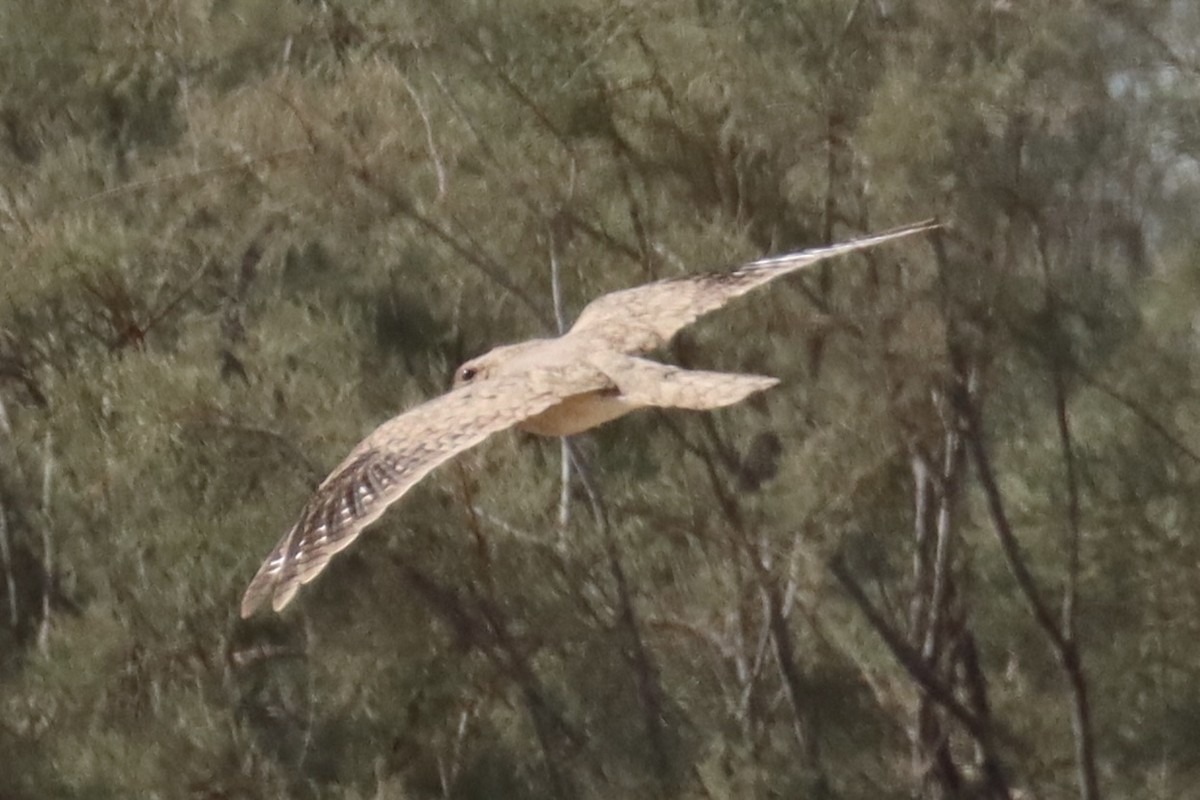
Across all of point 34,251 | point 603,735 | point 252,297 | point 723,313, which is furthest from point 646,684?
point 34,251

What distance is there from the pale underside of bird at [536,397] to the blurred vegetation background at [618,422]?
8.56 ft

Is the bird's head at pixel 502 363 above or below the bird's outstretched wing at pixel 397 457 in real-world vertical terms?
above

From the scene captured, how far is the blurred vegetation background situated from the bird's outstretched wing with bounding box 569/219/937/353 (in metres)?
2.42

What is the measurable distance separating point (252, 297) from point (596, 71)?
183cm

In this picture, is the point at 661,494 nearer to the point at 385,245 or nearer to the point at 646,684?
the point at 646,684

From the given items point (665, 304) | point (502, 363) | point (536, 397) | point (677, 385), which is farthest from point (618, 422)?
point (677, 385)

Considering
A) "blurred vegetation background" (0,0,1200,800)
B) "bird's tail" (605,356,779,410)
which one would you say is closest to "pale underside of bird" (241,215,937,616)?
"bird's tail" (605,356,779,410)

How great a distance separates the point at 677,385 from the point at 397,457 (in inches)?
30.1

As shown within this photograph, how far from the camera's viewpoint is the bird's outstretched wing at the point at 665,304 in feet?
22.0

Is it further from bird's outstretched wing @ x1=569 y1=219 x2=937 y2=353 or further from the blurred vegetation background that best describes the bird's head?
the blurred vegetation background

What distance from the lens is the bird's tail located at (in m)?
5.70

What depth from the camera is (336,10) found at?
10531 millimetres

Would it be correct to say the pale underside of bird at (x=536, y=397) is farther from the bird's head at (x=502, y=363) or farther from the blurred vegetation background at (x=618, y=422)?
the blurred vegetation background at (x=618, y=422)

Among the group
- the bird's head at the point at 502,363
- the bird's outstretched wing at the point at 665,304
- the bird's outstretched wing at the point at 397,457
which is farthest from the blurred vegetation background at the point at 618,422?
the bird's outstretched wing at the point at 397,457
